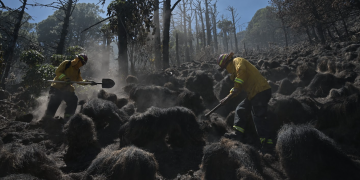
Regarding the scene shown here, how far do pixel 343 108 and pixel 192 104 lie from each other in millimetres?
3563

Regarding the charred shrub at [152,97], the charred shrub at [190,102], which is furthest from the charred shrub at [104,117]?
the charred shrub at [190,102]

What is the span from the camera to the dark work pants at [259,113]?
427 centimetres

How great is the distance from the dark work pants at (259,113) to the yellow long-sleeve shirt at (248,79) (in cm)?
11

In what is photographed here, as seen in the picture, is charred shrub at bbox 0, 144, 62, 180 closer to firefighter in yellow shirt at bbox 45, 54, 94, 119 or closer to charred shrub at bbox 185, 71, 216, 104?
firefighter in yellow shirt at bbox 45, 54, 94, 119

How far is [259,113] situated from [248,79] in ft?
2.38

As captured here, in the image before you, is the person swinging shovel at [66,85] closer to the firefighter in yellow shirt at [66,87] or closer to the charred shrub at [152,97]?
the firefighter in yellow shirt at [66,87]

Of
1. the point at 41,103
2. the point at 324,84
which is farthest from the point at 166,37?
the point at 324,84

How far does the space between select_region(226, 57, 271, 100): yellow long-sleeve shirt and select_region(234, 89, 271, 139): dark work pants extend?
11 cm

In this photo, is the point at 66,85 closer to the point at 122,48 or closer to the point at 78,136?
the point at 78,136

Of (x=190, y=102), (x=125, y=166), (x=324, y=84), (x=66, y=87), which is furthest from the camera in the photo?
(x=324, y=84)

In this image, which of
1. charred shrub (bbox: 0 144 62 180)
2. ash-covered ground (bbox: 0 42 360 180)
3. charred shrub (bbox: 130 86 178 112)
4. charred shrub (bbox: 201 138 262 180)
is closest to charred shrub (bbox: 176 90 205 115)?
ash-covered ground (bbox: 0 42 360 180)

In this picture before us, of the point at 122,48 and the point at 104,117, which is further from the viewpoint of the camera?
the point at 122,48

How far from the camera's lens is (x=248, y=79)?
463cm

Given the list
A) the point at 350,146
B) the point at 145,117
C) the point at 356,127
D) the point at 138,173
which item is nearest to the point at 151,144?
the point at 145,117
